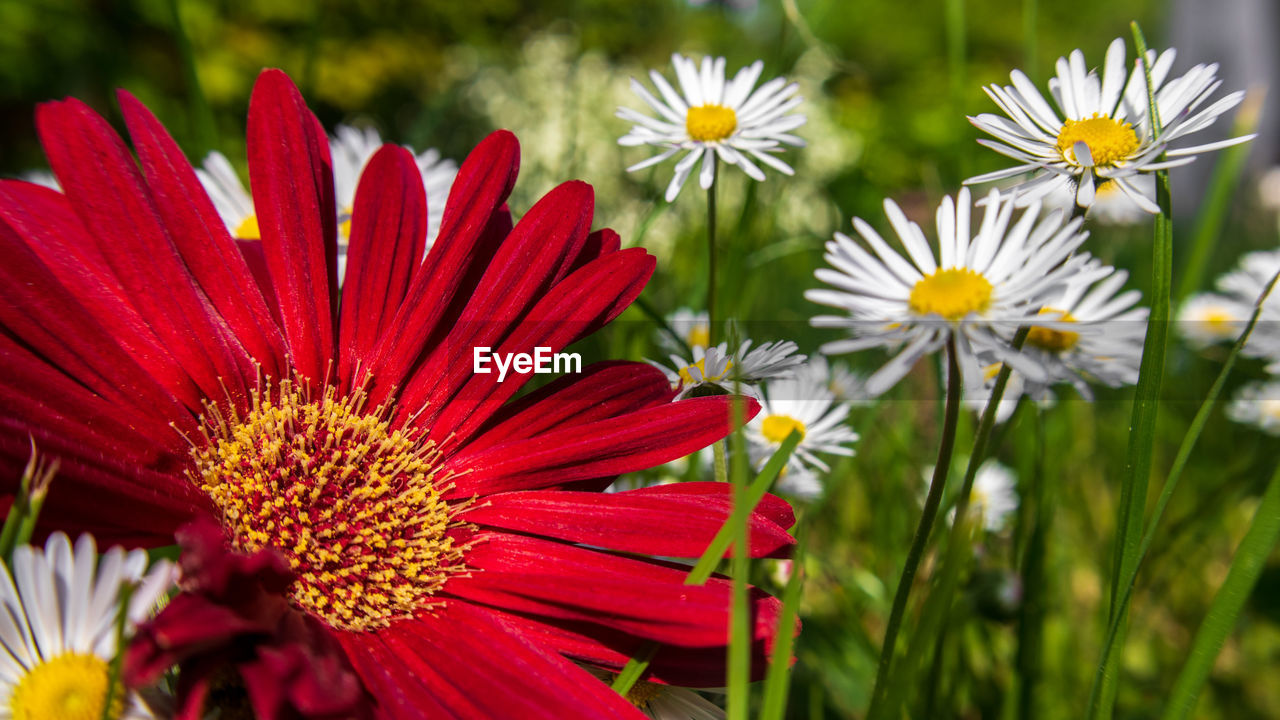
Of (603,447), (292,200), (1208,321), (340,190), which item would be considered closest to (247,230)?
(340,190)

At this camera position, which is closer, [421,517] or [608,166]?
[421,517]

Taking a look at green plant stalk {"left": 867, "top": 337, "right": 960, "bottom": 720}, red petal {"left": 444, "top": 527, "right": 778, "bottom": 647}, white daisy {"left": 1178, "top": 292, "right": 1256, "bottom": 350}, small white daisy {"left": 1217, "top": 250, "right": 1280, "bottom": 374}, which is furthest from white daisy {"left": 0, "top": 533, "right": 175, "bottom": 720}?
white daisy {"left": 1178, "top": 292, "right": 1256, "bottom": 350}

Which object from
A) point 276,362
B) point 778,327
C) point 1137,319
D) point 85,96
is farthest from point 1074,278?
point 85,96

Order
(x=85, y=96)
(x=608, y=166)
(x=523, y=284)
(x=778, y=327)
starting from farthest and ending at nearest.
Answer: (x=608, y=166) < (x=85, y=96) < (x=778, y=327) < (x=523, y=284)

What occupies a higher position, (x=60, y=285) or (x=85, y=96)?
(x=85, y=96)

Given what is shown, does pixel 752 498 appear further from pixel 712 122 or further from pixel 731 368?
pixel 712 122

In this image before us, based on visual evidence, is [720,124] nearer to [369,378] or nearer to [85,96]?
[369,378]
